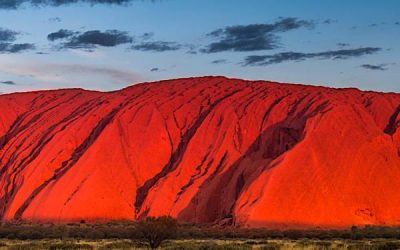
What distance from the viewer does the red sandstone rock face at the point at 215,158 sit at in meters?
57.2

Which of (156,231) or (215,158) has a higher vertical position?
(156,231)

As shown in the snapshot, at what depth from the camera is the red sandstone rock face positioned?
188 feet

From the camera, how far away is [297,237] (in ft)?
151

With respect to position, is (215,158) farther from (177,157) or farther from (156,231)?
(156,231)

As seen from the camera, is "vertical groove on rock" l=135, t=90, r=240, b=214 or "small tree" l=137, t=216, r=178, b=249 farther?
"vertical groove on rock" l=135, t=90, r=240, b=214

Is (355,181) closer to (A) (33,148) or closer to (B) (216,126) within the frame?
(B) (216,126)

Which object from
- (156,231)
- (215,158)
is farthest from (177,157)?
(156,231)

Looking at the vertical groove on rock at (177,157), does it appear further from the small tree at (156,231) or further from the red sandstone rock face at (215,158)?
the small tree at (156,231)

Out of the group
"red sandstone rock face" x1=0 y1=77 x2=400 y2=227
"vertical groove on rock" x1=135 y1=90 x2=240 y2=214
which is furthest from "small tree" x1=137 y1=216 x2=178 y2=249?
"vertical groove on rock" x1=135 y1=90 x2=240 y2=214

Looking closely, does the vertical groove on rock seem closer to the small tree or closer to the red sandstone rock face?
the red sandstone rock face

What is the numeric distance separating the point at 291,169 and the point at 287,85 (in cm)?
2210

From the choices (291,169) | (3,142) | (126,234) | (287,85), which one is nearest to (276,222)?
(291,169)

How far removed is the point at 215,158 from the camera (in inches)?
2571

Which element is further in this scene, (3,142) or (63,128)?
(3,142)
